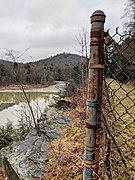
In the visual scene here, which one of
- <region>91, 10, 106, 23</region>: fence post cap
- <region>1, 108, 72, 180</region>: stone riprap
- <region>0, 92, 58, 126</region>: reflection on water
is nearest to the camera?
<region>91, 10, 106, 23</region>: fence post cap

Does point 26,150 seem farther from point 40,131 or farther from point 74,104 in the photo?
point 74,104

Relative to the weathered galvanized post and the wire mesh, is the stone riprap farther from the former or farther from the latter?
the weathered galvanized post

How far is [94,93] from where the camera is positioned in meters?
0.87

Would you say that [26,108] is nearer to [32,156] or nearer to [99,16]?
[32,156]

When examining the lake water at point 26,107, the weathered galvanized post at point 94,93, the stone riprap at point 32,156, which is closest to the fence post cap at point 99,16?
the weathered galvanized post at point 94,93

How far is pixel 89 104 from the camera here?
88 cm

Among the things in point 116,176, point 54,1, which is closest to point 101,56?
point 116,176

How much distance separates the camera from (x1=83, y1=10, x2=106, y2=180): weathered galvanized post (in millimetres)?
825

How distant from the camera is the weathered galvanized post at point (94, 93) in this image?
0.83m

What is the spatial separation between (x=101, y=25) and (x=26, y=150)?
330cm

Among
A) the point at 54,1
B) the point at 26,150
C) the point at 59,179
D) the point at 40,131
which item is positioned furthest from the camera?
the point at 54,1

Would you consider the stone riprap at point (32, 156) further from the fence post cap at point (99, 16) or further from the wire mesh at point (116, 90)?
the fence post cap at point (99, 16)

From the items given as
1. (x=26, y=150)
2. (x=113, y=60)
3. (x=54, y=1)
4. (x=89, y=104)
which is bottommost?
(x=26, y=150)

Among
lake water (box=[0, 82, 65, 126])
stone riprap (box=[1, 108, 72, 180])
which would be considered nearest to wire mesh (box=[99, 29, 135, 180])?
stone riprap (box=[1, 108, 72, 180])
